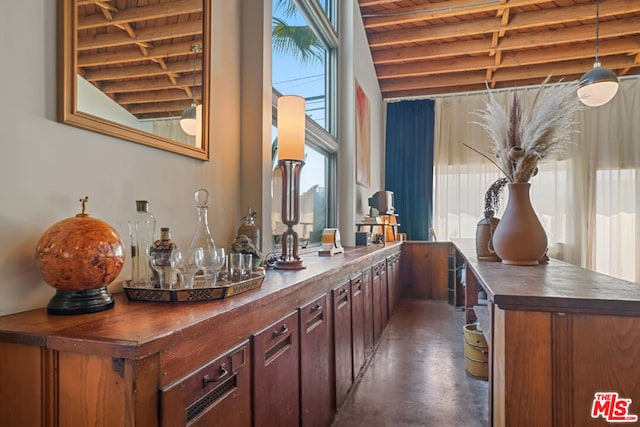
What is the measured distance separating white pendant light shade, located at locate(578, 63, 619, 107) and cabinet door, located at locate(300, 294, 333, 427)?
3183 millimetres

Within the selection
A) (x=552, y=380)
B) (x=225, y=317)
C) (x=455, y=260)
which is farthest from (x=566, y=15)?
(x=225, y=317)

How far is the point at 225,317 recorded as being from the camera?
102cm

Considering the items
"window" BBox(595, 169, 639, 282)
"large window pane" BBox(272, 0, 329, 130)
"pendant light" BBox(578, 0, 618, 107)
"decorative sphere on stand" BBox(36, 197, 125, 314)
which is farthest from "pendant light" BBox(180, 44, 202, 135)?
"window" BBox(595, 169, 639, 282)

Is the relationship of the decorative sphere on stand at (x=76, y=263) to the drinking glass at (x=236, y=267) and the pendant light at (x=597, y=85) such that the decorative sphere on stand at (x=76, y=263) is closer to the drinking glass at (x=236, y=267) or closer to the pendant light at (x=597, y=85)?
the drinking glass at (x=236, y=267)

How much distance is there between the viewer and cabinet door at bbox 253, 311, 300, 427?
47.6 inches

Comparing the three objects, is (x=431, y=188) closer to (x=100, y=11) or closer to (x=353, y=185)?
(x=353, y=185)

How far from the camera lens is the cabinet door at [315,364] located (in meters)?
1.59

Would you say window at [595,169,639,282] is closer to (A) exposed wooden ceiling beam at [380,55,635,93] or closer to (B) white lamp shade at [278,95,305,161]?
(A) exposed wooden ceiling beam at [380,55,635,93]

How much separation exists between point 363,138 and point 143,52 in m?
3.89

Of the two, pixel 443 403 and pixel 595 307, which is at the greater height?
pixel 595 307

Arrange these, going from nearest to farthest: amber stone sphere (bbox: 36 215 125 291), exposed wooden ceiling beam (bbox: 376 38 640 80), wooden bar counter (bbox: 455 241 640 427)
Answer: amber stone sphere (bbox: 36 215 125 291) → wooden bar counter (bbox: 455 241 640 427) → exposed wooden ceiling beam (bbox: 376 38 640 80)

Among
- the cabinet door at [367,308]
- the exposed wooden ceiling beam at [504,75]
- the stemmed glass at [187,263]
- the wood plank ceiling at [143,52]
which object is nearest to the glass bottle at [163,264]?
the stemmed glass at [187,263]

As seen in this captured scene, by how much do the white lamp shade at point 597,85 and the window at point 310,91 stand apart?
7.57 feet

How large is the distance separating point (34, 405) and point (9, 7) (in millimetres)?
934
